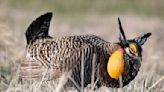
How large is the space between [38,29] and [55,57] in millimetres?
607

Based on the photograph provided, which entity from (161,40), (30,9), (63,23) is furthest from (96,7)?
(161,40)

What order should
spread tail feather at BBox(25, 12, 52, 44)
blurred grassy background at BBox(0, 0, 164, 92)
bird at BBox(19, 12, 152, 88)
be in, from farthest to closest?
blurred grassy background at BBox(0, 0, 164, 92) → spread tail feather at BBox(25, 12, 52, 44) → bird at BBox(19, 12, 152, 88)

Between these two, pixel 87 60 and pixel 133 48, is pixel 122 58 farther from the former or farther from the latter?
pixel 87 60

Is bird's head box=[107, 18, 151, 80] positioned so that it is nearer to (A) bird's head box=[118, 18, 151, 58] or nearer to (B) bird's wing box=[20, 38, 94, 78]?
(A) bird's head box=[118, 18, 151, 58]

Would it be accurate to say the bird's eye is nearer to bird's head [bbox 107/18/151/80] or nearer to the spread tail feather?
bird's head [bbox 107/18/151/80]

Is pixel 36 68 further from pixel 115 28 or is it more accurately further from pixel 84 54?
pixel 115 28

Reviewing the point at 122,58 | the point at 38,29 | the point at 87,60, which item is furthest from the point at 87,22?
the point at 87,60

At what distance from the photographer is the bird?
6.91m

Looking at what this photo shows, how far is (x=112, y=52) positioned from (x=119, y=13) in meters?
11.6

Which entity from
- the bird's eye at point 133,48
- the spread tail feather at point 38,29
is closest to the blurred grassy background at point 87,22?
the spread tail feather at point 38,29

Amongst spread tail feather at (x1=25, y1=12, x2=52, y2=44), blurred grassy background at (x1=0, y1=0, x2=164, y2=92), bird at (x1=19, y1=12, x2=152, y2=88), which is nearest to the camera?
bird at (x1=19, y1=12, x2=152, y2=88)

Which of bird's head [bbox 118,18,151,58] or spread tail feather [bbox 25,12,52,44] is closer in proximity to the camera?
bird's head [bbox 118,18,151,58]

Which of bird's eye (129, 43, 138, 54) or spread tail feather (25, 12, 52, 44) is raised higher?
spread tail feather (25, 12, 52, 44)

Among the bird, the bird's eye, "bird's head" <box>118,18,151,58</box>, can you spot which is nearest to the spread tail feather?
the bird
